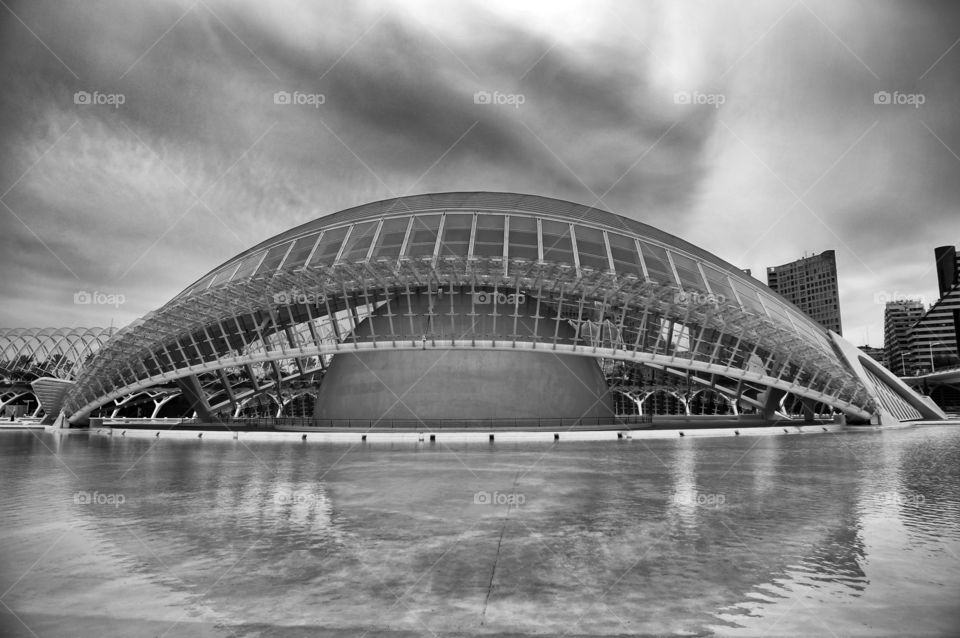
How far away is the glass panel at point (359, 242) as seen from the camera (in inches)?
1604

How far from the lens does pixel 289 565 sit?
23.4ft

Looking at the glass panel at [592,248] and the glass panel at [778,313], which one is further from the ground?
the glass panel at [592,248]

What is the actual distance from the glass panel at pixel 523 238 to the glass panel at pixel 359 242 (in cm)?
1059

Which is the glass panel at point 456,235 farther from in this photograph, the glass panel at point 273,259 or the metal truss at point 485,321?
the glass panel at point 273,259

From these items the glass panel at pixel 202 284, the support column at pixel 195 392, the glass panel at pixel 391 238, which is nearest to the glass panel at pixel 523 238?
the glass panel at pixel 391 238

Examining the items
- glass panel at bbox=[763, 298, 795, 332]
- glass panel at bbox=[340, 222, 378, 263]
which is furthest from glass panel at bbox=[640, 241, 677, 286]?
glass panel at bbox=[340, 222, 378, 263]

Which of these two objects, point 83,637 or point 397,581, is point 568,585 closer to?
point 397,581

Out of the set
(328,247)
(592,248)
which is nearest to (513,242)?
(592,248)

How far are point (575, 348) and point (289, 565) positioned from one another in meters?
32.2

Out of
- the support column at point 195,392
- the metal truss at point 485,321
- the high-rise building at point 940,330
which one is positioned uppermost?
the high-rise building at point 940,330

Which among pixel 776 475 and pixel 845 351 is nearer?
pixel 776 475

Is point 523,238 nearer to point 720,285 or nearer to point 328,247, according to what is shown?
point 328,247

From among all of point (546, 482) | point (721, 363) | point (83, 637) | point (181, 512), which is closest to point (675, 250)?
point (721, 363)

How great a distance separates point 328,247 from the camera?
4341 cm
